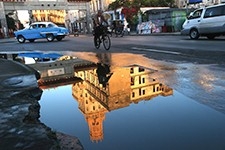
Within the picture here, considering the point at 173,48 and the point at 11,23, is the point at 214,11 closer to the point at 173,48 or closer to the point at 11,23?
the point at 173,48

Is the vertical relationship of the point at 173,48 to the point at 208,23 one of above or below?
below

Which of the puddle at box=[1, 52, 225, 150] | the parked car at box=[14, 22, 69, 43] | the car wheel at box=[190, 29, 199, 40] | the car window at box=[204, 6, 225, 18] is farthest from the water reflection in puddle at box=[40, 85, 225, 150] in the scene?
the parked car at box=[14, 22, 69, 43]

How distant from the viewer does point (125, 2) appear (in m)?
52.2

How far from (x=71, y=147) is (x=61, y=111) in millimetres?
1546

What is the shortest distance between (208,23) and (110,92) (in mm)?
12860

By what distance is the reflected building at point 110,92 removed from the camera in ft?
12.1

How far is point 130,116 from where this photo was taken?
3629 mm

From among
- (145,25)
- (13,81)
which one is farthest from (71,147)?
(145,25)

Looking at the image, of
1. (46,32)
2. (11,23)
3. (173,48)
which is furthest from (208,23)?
(11,23)

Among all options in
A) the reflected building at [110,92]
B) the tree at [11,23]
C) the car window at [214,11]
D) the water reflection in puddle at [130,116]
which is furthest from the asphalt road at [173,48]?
the tree at [11,23]

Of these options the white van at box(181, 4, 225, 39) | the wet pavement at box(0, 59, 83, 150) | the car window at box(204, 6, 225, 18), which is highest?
the car window at box(204, 6, 225, 18)

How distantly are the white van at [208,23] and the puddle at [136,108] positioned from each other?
9.76 m

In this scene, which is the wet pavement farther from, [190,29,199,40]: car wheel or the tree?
the tree

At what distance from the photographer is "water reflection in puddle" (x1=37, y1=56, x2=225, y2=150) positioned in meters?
2.79
